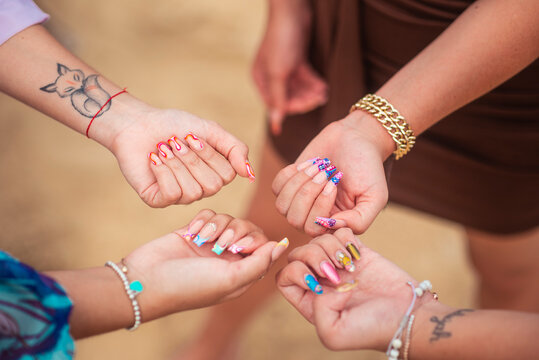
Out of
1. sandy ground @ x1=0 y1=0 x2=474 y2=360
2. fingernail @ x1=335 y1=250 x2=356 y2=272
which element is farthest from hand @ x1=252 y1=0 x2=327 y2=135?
sandy ground @ x1=0 y1=0 x2=474 y2=360

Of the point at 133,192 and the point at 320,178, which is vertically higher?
the point at 320,178

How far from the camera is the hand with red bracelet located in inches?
47.0

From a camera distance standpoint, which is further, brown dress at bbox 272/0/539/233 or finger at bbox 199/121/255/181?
brown dress at bbox 272/0/539/233

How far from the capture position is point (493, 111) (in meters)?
1.46

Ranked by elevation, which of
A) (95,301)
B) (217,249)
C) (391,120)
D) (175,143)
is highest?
(391,120)

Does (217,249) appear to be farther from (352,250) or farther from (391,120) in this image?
(391,120)

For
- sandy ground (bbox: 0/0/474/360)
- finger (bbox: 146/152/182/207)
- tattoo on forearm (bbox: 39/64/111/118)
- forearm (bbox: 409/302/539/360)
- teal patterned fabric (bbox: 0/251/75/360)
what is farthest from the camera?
sandy ground (bbox: 0/0/474/360)

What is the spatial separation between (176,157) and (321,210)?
37cm

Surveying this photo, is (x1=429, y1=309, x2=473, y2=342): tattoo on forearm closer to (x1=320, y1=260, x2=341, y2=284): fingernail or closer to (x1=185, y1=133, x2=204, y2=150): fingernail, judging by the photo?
(x1=320, y1=260, x2=341, y2=284): fingernail

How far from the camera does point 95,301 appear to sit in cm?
102

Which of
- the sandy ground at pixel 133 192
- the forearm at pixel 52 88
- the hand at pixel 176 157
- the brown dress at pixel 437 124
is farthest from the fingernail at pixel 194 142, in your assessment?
the sandy ground at pixel 133 192

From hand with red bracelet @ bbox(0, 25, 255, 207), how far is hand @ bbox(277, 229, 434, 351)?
10.7 inches

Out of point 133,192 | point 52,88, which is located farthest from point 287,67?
point 133,192

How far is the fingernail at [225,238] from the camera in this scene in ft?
3.75
